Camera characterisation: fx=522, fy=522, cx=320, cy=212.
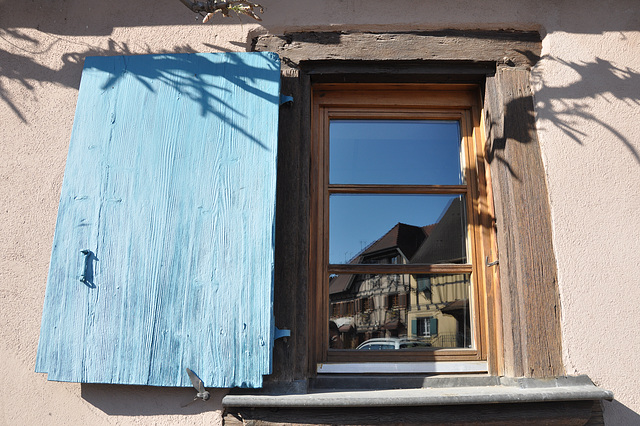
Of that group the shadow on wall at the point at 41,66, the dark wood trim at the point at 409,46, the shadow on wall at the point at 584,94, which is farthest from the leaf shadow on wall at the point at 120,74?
the shadow on wall at the point at 584,94

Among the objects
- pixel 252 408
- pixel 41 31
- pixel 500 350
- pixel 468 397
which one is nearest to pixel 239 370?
pixel 252 408

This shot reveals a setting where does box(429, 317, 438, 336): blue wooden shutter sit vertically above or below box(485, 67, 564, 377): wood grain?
below

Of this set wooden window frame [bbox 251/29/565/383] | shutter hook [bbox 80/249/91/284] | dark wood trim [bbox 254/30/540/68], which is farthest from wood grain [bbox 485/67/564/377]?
shutter hook [bbox 80/249/91/284]

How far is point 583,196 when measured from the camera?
2164 millimetres

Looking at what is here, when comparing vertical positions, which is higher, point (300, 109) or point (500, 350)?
point (300, 109)

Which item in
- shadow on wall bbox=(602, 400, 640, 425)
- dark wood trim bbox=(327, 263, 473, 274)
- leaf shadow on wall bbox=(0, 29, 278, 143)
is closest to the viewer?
shadow on wall bbox=(602, 400, 640, 425)

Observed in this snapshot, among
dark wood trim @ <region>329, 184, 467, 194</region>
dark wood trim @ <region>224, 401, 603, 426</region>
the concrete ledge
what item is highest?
dark wood trim @ <region>329, 184, 467, 194</region>

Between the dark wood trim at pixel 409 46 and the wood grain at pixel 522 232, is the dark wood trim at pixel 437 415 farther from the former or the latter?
the dark wood trim at pixel 409 46

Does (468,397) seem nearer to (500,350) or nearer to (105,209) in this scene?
(500,350)

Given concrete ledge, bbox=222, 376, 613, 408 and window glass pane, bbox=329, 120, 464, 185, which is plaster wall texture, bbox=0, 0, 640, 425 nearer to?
concrete ledge, bbox=222, 376, 613, 408

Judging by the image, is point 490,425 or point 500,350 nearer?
point 490,425

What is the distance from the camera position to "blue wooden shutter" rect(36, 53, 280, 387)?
6.28ft

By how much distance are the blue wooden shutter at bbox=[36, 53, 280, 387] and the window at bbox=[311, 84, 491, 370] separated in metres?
0.36

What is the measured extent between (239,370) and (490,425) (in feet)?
3.04
